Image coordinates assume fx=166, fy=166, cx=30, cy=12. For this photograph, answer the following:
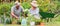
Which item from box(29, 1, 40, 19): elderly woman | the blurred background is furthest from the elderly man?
box(29, 1, 40, 19): elderly woman

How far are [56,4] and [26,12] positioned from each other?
45 cm

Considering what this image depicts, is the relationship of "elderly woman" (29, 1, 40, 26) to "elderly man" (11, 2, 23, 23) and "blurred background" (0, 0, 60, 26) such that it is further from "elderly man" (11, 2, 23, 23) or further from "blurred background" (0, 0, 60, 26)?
"elderly man" (11, 2, 23, 23)

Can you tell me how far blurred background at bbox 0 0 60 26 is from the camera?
239 centimetres

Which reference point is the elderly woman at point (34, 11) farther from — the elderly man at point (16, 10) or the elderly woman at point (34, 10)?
the elderly man at point (16, 10)

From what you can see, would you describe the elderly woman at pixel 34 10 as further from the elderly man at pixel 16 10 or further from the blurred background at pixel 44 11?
the elderly man at pixel 16 10

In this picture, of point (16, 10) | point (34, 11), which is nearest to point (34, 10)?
point (34, 11)

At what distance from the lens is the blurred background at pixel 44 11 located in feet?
7.83

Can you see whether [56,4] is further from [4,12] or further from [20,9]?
[4,12]

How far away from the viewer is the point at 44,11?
239cm

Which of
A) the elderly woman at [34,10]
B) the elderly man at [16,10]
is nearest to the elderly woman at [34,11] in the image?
the elderly woman at [34,10]

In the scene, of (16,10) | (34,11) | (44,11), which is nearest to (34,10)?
(34,11)

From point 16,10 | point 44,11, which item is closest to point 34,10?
point 44,11

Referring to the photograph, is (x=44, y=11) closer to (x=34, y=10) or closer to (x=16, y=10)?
(x=34, y=10)

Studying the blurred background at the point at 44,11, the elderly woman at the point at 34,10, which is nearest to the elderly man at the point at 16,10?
the blurred background at the point at 44,11
